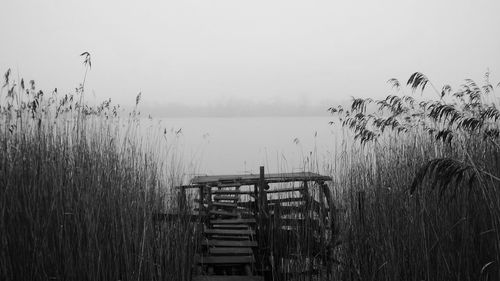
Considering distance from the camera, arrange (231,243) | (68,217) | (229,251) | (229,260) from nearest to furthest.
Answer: (68,217) → (229,260) → (229,251) → (231,243)

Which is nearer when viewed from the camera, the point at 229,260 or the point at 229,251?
the point at 229,260

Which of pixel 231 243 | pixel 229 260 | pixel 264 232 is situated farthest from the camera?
pixel 264 232

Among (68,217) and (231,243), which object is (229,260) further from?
(68,217)

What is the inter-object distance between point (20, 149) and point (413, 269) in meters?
2.45

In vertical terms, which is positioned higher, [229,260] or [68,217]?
[68,217]

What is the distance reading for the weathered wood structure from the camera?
3145 millimetres

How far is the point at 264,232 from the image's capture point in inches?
176

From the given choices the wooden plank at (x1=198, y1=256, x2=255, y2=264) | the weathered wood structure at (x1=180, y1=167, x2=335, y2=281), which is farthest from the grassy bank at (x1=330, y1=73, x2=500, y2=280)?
the wooden plank at (x1=198, y1=256, x2=255, y2=264)

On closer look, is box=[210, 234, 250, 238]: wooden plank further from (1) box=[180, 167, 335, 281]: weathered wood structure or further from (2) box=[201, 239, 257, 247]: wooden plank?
(2) box=[201, 239, 257, 247]: wooden plank

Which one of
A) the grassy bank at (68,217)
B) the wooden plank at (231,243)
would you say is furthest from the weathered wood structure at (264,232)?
the grassy bank at (68,217)

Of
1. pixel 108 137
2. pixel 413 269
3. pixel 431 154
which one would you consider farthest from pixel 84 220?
pixel 431 154

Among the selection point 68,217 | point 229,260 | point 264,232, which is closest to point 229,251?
point 229,260

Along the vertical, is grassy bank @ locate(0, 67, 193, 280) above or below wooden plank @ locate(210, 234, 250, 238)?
above

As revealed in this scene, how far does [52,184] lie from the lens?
2299 millimetres
